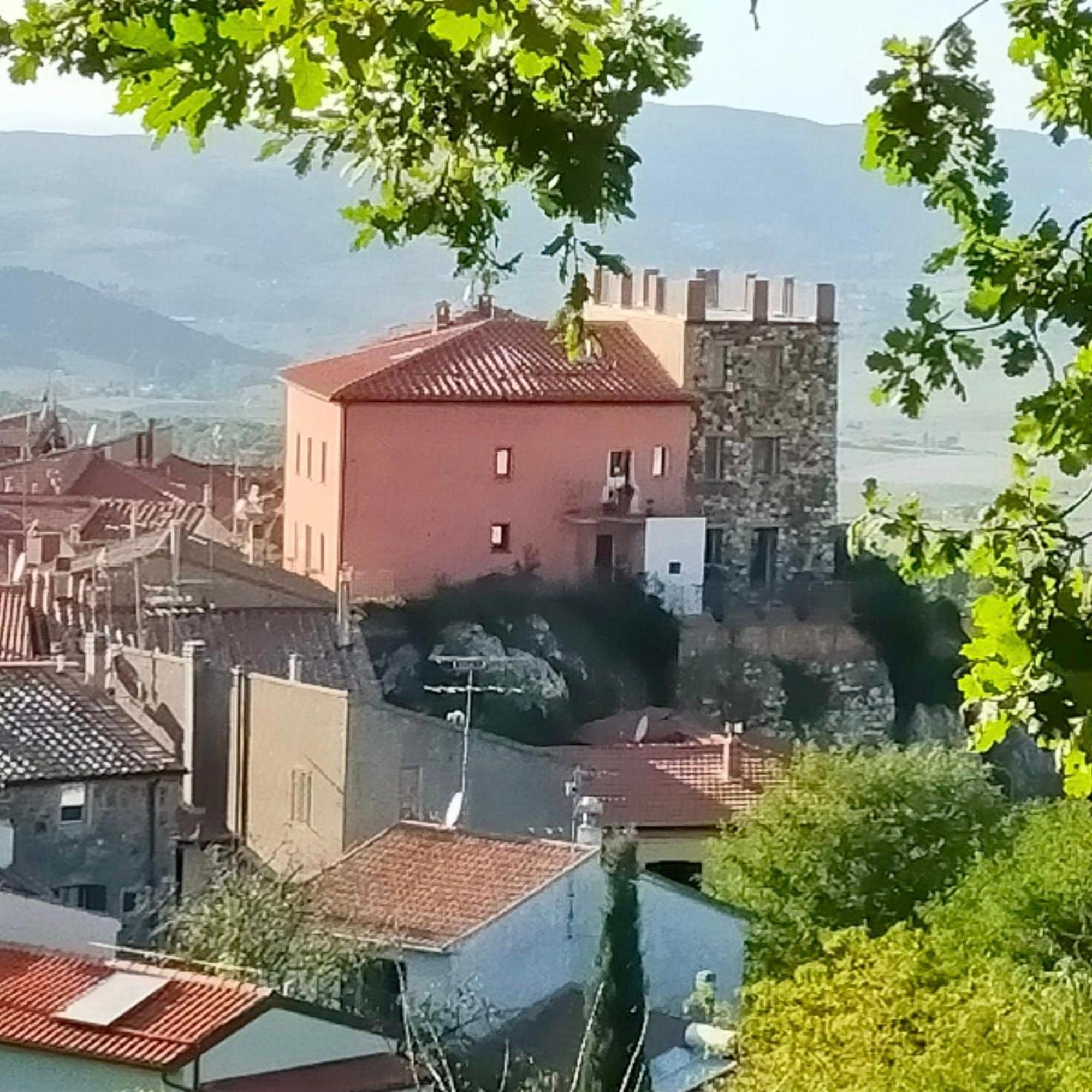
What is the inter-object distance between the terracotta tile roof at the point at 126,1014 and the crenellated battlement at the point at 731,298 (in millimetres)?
4855

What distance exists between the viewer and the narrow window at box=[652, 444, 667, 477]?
9.12 m

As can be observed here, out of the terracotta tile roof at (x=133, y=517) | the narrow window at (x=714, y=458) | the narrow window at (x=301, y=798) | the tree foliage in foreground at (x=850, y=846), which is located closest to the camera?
the tree foliage in foreground at (x=850, y=846)

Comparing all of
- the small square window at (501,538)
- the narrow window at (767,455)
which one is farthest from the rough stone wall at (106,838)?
Answer: the narrow window at (767,455)

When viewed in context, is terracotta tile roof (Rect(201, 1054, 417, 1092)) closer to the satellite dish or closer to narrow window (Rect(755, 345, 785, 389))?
the satellite dish

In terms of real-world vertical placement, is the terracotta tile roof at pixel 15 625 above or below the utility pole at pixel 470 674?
above

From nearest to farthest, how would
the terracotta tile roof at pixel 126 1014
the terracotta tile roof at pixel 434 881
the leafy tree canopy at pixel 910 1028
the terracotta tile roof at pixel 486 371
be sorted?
the leafy tree canopy at pixel 910 1028 < the terracotta tile roof at pixel 126 1014 < the terracotta tile roof at pixel 434 881 < the terracotta tile roof at pixel 486 371

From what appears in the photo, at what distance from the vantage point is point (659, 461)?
30.0ft

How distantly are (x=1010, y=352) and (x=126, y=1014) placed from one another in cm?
293

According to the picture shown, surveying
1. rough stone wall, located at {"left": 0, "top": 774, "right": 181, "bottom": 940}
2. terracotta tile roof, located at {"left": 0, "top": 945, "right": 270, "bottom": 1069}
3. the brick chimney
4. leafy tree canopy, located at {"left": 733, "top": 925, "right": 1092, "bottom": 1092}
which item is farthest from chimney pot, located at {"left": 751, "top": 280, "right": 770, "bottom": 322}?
terracotta tile roof, located at {"left": 0, "top": 945, "right": 270, "bottom": 1069}

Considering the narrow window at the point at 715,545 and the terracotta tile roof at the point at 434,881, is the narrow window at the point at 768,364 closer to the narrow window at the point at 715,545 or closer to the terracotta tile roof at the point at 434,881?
the narrow window at the point at 715,545

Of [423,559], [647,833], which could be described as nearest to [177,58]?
[647,833]

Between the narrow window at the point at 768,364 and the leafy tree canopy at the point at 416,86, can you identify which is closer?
the leafy tree canopy at the point at 416,86

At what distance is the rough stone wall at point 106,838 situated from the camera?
6.24 meters

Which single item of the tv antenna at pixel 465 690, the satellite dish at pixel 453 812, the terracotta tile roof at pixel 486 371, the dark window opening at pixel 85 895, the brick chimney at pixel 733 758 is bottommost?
the dark window opening at pixel 85 895
